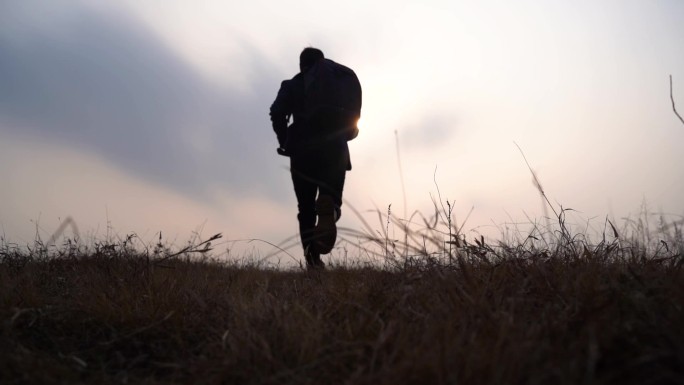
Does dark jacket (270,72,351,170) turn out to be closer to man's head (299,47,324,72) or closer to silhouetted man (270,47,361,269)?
silhouetted man (270,47,361,269)

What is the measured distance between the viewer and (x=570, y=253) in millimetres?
2225

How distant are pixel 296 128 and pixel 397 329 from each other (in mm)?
3007

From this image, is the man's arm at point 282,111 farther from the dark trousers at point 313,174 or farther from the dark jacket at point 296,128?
the dark trousers at point 313,174

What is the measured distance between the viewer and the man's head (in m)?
4.39

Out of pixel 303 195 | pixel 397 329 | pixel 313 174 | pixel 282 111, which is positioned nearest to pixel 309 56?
pixel 282 111

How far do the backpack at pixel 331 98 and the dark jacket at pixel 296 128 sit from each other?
0.18 ft

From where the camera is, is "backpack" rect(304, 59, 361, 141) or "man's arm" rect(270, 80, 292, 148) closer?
"backpack" rect(304, 59, 361, 141)

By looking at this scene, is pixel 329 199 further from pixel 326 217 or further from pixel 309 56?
pixel 309 56

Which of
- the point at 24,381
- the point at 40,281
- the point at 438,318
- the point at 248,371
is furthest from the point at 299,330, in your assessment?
the point at 40,281

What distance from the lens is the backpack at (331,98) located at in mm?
4035

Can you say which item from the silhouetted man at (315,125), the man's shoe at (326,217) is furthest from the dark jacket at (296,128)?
the man's shoe at (326,217)

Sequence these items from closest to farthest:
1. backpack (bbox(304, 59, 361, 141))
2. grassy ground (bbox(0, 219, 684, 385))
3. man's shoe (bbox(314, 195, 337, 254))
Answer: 1. grassy ground (bbox(0, 219, 684, 385))
2. man's shoe (bbox(314, 195, 337, 254))
3. backpack (bbox(304, 59, 361, 141))

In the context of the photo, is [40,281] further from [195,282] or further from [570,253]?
[570,253]

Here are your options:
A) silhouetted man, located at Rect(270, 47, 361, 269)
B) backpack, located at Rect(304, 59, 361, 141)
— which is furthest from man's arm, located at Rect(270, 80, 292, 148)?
backpack, located at Rect(304, 59, 361, 141)
